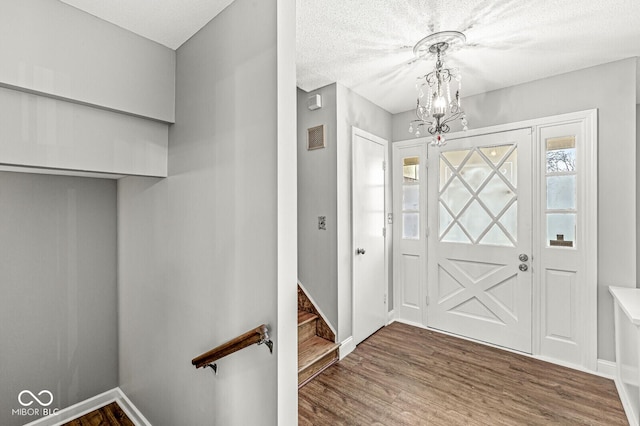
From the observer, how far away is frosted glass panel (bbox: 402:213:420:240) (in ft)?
11.6

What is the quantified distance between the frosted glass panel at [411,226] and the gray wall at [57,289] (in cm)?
302

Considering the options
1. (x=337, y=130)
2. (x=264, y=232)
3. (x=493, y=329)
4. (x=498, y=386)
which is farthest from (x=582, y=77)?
(x=264, y=232)

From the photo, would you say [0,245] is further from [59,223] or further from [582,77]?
[582,77]

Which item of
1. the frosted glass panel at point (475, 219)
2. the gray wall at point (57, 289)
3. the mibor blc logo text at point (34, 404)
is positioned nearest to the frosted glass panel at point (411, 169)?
the frosted glass panel at point (475, 219)

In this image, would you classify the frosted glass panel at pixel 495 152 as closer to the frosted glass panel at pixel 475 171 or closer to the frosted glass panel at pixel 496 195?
the frosted glass panel at pixel 475 171

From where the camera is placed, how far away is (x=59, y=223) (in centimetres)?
219

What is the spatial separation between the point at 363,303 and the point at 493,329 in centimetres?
136

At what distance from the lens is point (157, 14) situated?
5.23ft

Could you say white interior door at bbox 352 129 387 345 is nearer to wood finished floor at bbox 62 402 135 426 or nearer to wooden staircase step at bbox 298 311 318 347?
wooden staircase step at bbox 298 311 318 347

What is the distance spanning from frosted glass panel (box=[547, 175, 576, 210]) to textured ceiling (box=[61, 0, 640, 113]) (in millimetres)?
971

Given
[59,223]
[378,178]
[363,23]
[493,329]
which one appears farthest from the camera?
[378,178]

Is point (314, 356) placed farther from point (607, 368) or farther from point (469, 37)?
point (469, 37)

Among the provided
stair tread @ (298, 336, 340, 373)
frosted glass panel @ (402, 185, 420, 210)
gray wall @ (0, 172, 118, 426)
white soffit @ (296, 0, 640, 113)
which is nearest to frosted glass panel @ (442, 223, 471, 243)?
frosted glass panel @ (402, 185, 420, 210)

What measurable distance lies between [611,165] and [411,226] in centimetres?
183
